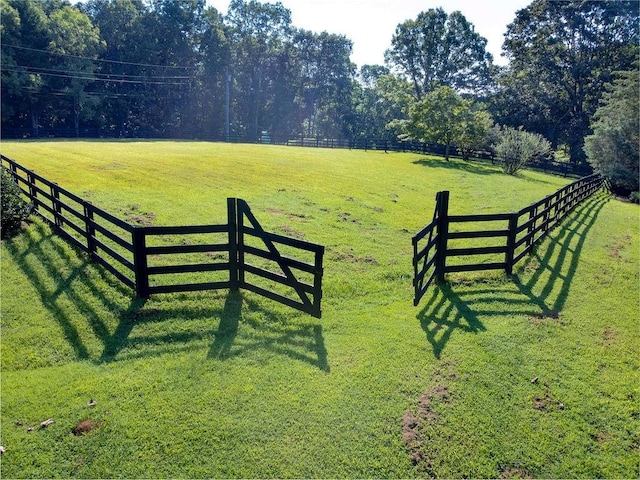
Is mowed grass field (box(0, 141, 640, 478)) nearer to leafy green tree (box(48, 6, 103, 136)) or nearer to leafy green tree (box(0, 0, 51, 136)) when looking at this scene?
leafy green tree (box(0, 0, 51, 136))

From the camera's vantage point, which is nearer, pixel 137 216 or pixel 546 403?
pixel 546 403

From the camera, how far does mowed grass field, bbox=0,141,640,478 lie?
4.23 meters

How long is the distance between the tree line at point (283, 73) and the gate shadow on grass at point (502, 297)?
27.8 m

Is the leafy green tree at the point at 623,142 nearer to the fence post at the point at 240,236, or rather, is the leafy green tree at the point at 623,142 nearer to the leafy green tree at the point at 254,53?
the fence post at the point at 240,236

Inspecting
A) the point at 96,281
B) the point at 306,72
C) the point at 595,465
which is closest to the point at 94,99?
the point at 306,72

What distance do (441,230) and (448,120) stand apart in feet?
98.6

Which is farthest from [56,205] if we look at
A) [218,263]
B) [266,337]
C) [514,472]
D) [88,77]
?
[88,77]

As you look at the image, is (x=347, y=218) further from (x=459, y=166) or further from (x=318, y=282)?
(x=459, y=166)

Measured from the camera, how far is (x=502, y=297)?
8.31 meters

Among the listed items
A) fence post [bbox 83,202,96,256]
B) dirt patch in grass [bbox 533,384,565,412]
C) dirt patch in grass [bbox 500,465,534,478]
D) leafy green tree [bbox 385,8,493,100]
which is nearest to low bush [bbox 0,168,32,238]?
fence post [bbox 83,202,96,256]

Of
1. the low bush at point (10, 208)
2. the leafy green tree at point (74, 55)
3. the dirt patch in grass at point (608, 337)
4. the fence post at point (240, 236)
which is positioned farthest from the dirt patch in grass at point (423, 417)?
the leafy green tree at point (74, 55)

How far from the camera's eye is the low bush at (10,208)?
10.2 metres

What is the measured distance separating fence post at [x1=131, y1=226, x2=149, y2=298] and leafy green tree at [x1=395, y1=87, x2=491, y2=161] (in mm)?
32797

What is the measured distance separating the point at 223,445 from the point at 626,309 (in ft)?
25.8
